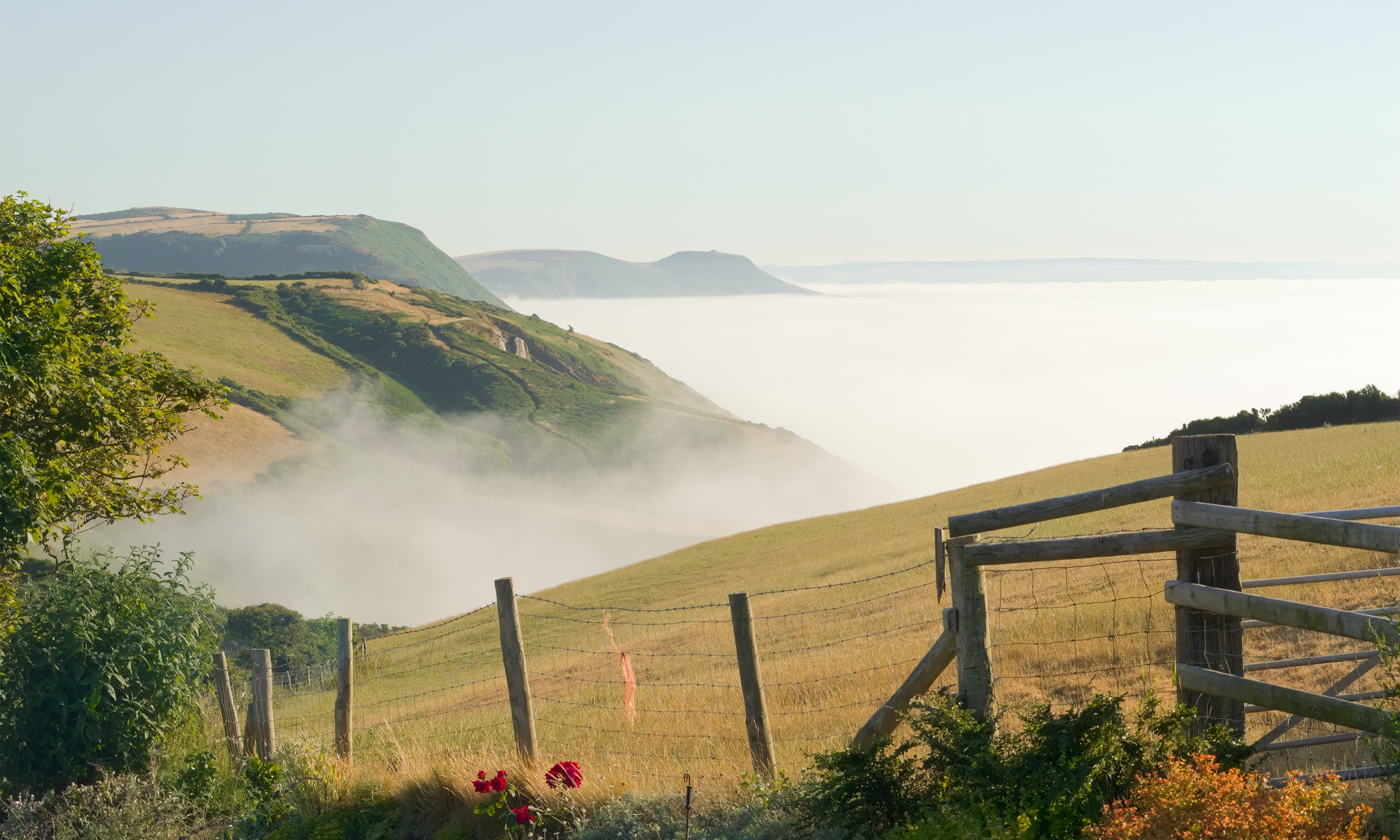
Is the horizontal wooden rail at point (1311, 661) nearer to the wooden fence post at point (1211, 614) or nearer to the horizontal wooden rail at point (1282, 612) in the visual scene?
the wooden fence post at point (1211, 614)

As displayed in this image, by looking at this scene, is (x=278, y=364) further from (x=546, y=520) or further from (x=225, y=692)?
(x=225, y=692)

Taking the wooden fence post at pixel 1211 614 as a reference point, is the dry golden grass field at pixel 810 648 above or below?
below

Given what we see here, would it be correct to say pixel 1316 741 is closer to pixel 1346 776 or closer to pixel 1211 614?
pixel 1346 776

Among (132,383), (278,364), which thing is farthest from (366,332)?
(132,383)

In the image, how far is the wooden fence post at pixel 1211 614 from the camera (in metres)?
5.76

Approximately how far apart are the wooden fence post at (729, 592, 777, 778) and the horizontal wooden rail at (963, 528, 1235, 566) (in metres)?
1.85

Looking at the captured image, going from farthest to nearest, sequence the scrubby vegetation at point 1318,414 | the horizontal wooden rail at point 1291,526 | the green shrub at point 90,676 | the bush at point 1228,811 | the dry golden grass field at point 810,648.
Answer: the scrubby vegetation at point 1318,414
the green shrub at point 90,676
the dry golden grass field at point 810,648
the horizontal wooden rail at point 1291,526
the bush at point 1228,811

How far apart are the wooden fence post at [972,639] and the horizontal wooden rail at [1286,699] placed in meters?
1.10

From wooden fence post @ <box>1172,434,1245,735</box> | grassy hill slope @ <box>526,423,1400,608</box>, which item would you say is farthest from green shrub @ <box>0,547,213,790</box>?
grassy hill slope @ <box>526,423,1400,608</box>

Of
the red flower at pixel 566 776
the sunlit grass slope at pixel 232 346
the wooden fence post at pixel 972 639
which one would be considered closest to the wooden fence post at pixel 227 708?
the red flower at pixel 566 776

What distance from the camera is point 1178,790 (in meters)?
4.50

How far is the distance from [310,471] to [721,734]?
131 m

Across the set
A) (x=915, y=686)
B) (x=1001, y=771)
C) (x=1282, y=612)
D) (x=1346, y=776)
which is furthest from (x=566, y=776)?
(x=1346, y=776)

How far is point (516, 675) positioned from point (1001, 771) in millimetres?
4404
